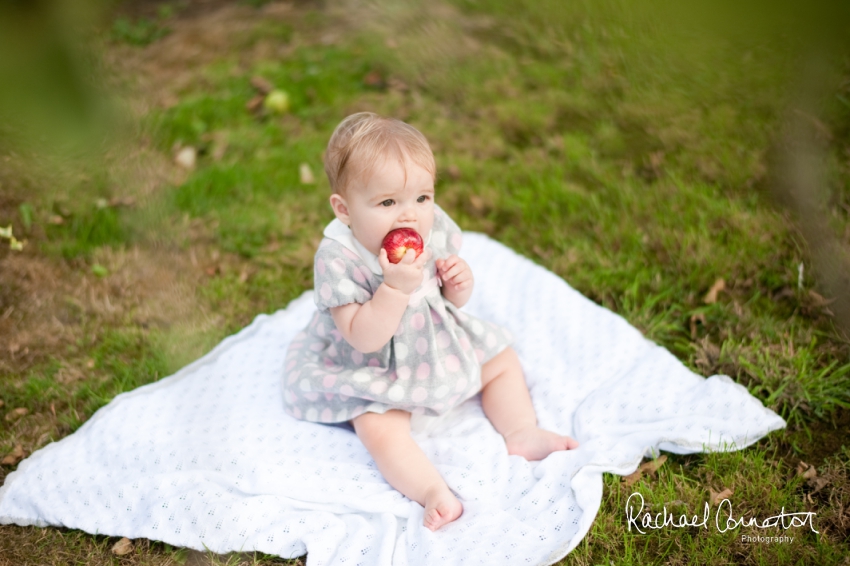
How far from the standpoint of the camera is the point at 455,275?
2375 mm

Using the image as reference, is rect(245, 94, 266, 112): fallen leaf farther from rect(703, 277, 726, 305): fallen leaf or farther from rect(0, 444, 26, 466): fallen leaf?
rect(703, 277, 726, 305): fallen leaf

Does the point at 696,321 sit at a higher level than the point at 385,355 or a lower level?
lower

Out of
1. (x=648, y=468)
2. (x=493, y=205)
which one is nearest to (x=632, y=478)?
(x=648, y=468)

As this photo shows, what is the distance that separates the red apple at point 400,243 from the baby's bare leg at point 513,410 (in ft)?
2.33

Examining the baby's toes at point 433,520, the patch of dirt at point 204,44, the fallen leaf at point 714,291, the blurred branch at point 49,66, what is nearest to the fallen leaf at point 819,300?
the fallen leaf at point 714,291

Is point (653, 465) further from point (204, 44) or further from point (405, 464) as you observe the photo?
point (204, 44)

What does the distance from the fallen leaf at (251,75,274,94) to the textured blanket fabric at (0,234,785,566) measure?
2.62 meters

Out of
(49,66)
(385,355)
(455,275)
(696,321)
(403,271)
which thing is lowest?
(696,321)

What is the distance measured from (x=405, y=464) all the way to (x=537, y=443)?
47 cm

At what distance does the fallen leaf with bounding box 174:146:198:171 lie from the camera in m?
4.26

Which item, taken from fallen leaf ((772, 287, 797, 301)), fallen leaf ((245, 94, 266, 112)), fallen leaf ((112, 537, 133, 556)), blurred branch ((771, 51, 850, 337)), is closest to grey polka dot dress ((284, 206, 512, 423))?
fallen leaf ((112, 537, 133, 556))

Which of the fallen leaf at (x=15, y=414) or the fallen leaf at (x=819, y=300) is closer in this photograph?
the fallen leaf at (x=15, y=414)

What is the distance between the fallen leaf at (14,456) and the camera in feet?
8.30

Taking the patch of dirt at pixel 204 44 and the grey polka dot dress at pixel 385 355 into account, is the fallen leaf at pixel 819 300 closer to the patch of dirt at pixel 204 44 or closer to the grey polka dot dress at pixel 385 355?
the grey polka dot dress at pixel 385 355
